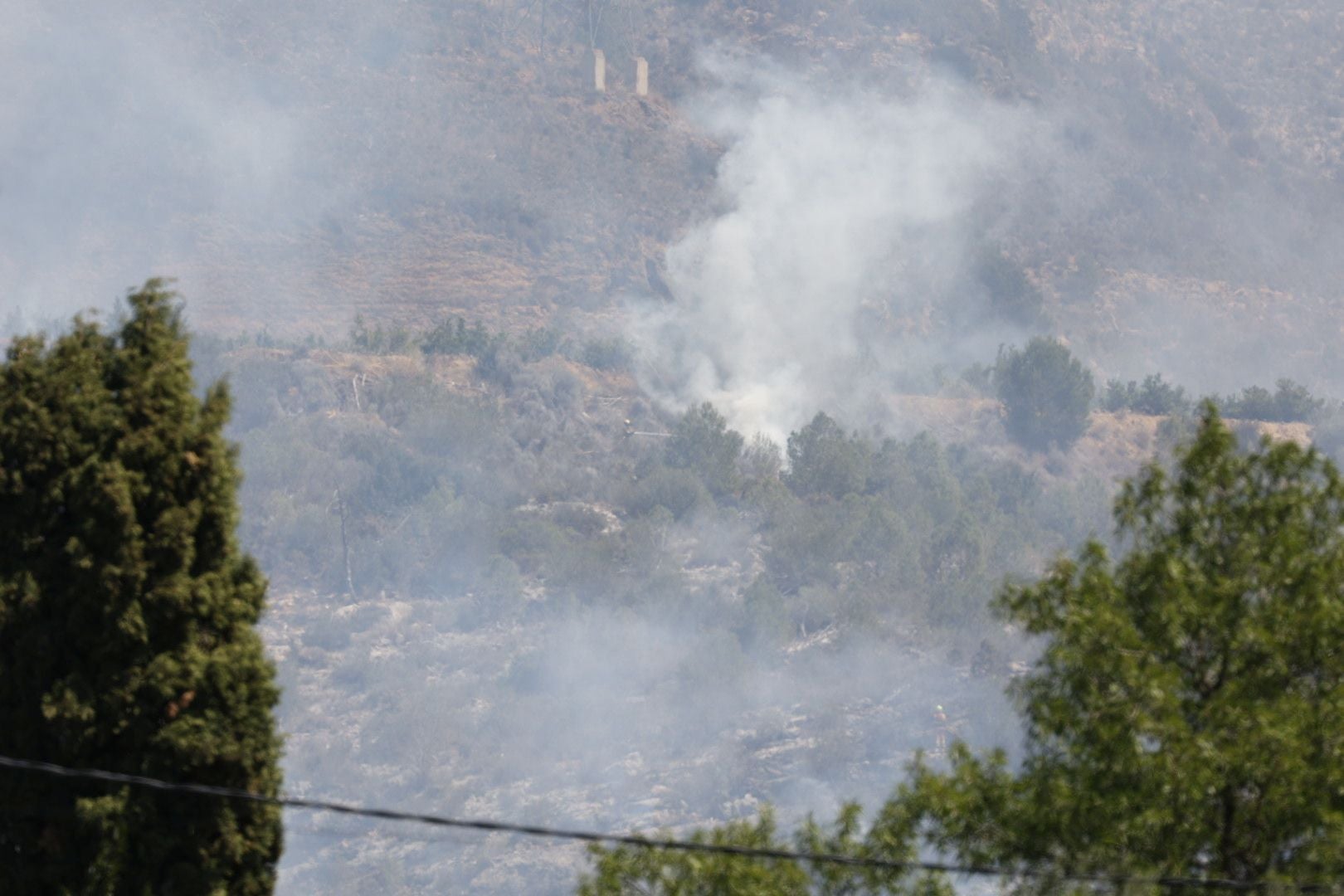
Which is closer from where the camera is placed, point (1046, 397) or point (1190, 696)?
point (1190, 696)

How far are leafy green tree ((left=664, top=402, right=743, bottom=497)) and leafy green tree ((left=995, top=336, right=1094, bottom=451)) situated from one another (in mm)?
14915

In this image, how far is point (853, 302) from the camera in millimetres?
122625

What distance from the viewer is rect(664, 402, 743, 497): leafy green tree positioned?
89.7 metres

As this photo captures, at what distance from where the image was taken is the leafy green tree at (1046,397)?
94875 mm

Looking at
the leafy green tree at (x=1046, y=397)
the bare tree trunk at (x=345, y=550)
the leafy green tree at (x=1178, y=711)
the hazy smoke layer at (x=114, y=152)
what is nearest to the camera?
the leafy green tree at (x=1178, y=711)

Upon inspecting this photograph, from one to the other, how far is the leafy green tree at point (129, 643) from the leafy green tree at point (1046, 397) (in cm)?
8403

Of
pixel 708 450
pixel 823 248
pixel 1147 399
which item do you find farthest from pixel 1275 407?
pixel 823 248

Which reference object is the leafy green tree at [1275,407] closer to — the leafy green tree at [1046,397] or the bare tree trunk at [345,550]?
the leafy green tree at [1046,397]

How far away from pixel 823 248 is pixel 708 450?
124ft

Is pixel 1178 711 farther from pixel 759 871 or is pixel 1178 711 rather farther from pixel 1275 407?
pixel 1275 407

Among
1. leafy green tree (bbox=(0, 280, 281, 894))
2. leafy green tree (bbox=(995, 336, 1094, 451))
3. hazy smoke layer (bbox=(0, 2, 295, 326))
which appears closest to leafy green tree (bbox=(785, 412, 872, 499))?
leafy green tree (bbox=(995, 336, 1094, 451))

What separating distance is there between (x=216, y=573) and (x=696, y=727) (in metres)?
62.5

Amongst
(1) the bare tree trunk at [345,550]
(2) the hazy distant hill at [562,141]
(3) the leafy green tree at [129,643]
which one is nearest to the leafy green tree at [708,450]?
(1) the bare tree trunk at [345,550]

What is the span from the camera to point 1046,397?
312ft
